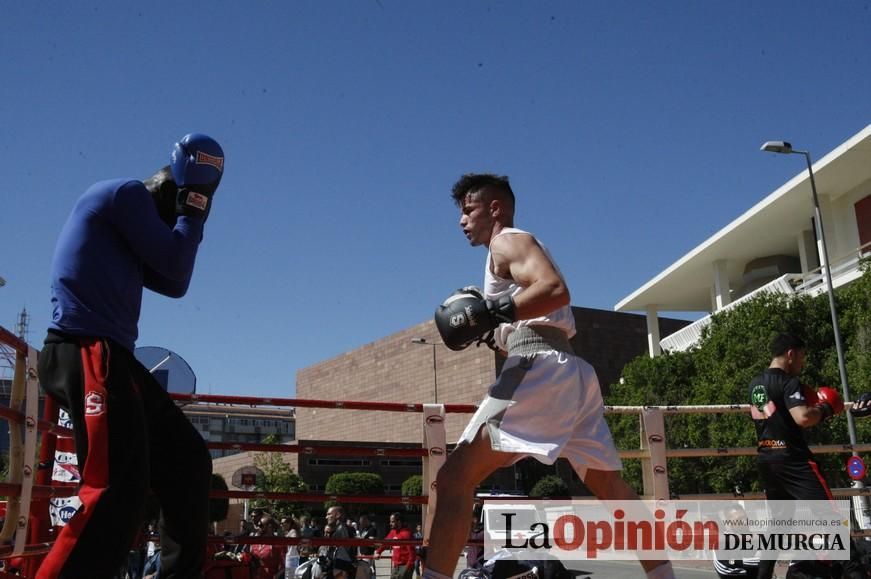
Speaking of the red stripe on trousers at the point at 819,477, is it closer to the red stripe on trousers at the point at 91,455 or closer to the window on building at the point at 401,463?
the red stripe on trousers at the point at 91,455

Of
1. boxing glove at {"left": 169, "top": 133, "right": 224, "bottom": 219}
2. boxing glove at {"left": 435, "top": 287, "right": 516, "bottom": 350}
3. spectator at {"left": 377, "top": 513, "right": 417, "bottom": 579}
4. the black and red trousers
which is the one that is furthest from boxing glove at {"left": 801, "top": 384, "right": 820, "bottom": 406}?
spectator at {"left": 377, "top": 513, "right": 417, "bottom": 579}

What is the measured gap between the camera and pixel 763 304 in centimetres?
2433

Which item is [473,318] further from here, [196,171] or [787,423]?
[787,423]

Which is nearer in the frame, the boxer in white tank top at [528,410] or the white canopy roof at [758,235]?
the boxer in white tank top at [528,410]

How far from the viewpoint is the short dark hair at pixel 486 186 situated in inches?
142

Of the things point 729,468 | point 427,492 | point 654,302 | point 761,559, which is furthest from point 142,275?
point 654,302

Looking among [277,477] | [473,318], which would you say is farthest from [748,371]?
[277,477]

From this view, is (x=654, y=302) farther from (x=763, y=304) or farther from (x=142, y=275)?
(x=142, y=275)

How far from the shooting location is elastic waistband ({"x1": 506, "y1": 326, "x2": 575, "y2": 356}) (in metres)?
3.32

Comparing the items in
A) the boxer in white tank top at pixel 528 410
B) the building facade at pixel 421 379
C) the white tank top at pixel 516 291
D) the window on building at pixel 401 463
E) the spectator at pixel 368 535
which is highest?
the building facade at pixel 421 379

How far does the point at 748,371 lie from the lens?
22906 mm

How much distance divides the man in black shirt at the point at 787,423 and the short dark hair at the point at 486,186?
2.40 m

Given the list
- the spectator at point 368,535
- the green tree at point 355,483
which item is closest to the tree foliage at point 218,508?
the spectator at point 368,535

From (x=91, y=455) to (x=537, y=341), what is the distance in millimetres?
1728
